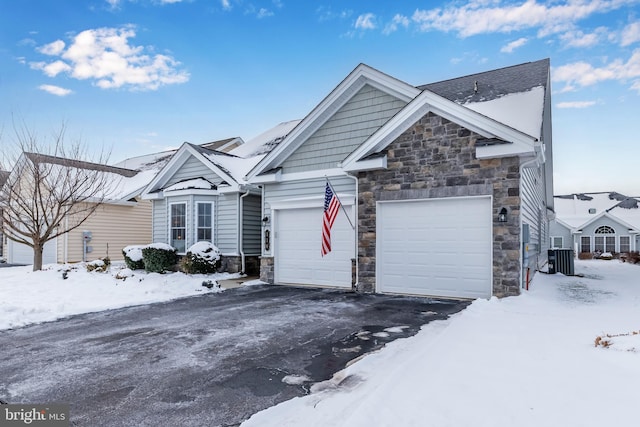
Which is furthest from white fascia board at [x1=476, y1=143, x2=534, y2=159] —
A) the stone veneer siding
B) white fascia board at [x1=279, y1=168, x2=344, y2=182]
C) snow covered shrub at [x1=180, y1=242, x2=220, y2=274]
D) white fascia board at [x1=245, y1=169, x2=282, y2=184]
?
snow covered shrub at [x1=180, y1=242, x2=220, y2=274]

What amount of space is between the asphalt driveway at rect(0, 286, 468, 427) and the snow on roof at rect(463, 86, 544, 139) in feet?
13.2

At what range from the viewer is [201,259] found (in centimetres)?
1239

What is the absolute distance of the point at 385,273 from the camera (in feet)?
30.6

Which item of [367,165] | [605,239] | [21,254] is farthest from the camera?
[605,239]

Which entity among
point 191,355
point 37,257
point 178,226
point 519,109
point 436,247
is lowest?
point 191,355

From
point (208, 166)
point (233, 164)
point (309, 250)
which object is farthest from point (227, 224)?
point (309, 250)

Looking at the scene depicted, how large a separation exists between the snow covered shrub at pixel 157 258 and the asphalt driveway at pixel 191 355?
17.0 feet

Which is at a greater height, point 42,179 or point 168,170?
point 168,170

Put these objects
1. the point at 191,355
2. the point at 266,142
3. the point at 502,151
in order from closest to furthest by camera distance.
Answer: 1. the point at 191,355
2. the point at 502,151
3. the point at 266,142

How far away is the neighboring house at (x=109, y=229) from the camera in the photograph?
16281 millimetres

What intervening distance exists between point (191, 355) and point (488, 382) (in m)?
3.33

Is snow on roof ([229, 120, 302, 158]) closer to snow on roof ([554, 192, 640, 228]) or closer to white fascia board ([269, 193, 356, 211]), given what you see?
white fascia board ([269, 193, 356, 211])

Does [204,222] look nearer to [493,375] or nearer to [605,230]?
[493,375]

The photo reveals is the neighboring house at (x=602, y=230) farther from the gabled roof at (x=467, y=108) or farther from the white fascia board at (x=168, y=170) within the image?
the white fascia board at (x=168, y=170)
